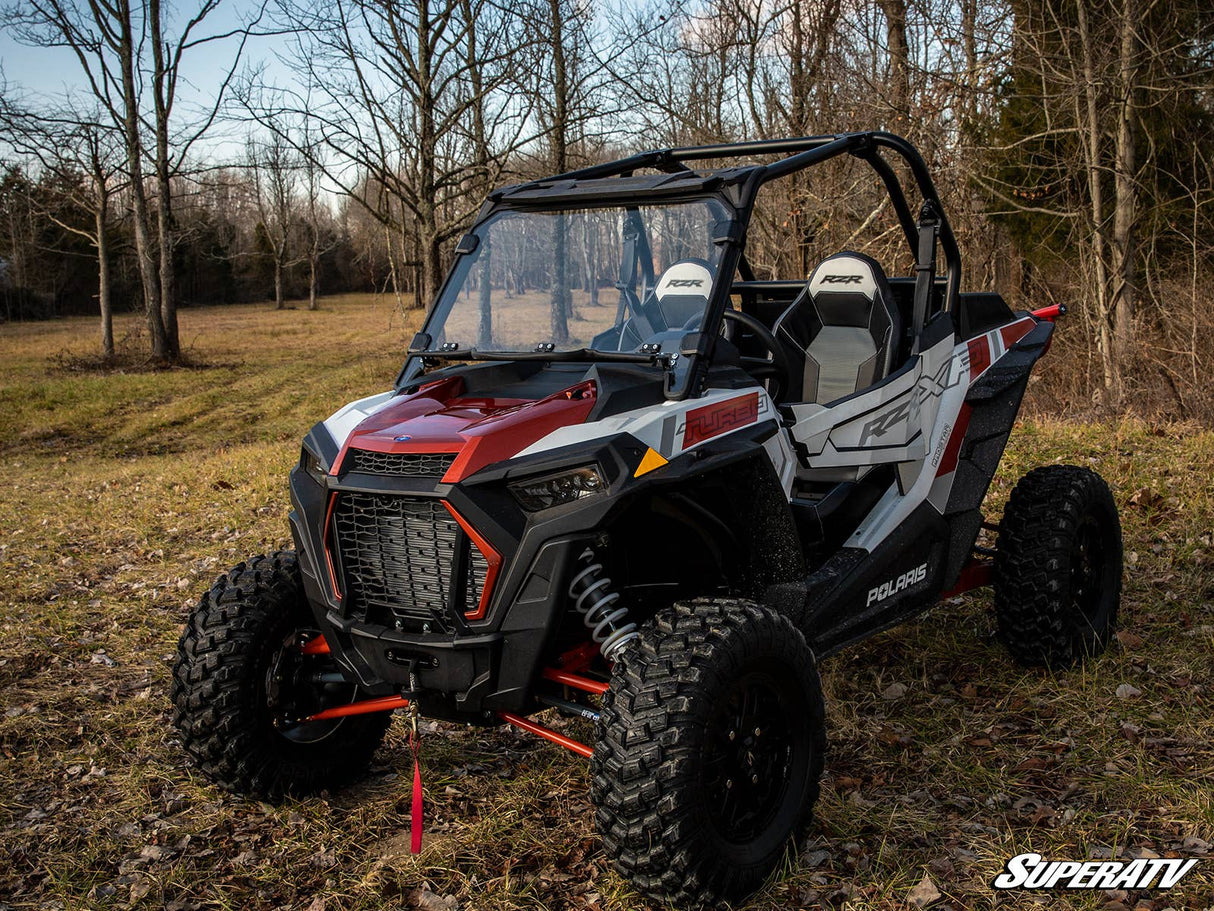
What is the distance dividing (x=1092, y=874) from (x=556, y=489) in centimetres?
205

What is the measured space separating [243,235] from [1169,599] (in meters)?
66.0

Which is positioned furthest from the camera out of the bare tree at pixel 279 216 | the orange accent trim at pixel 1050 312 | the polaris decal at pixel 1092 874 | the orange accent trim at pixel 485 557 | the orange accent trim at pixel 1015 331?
the bare tree at pixel 279 216

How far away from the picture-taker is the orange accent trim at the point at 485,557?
9.78ft

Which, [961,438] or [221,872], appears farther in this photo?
[961,438]

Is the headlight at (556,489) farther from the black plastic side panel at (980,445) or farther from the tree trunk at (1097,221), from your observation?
the tree trunk at (1097,221)

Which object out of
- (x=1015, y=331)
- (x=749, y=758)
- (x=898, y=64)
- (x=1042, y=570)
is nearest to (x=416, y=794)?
(x=749, y=758)

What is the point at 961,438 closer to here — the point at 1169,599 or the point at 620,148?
the point at 1169,599

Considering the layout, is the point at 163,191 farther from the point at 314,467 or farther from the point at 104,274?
the point at 314,467

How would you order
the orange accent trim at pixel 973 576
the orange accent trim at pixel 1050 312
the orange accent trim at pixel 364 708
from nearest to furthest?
the orange accent trim at pixel 364 708 → the orange accent trim at pixel 973 576 → the orange accent trim at pixel 1050 312

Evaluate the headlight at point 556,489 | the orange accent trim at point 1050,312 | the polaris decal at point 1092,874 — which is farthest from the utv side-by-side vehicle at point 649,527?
the polaris decal at point 1092,874

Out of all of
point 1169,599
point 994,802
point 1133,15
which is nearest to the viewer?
point 994,802

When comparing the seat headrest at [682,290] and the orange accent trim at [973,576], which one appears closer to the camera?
the seat headrest at [682,290]

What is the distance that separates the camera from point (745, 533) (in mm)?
3629


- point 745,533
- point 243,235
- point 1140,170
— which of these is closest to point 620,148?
point 1140,170
